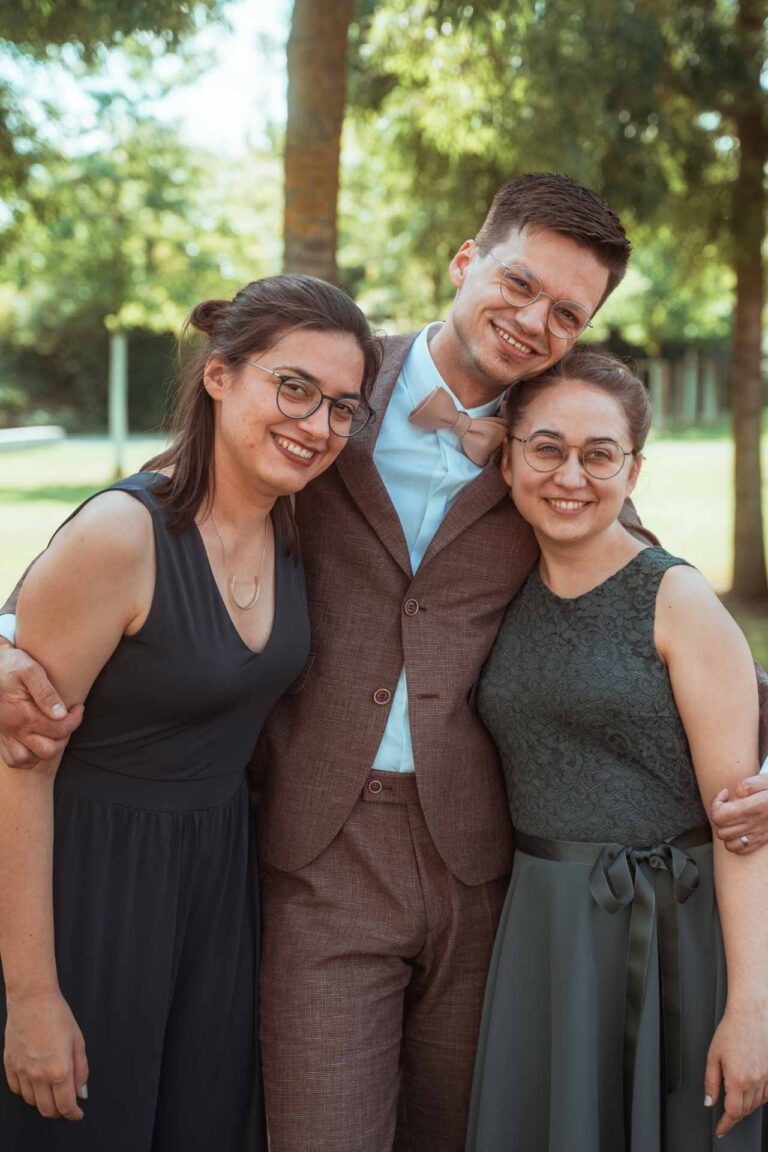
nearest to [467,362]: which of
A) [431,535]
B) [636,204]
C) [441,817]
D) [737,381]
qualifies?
[431,535]

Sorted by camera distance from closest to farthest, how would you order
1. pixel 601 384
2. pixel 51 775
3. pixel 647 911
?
pixel 51 775 < pixel 647 911 < pixel 601 384

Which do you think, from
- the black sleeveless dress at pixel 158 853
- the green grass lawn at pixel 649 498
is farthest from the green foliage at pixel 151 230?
the black sleeveless dress at pixel 158 853

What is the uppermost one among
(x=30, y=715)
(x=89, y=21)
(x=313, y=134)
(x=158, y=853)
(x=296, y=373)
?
(x=89, y=21)

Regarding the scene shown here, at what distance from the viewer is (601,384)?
280 centimetres

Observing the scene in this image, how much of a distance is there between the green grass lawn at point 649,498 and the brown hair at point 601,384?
3.97m

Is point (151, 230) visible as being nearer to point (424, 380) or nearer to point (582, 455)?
point (424, 380)

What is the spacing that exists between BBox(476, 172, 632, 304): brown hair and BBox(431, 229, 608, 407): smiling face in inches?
0.9

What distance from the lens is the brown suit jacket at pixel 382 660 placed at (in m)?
2.81

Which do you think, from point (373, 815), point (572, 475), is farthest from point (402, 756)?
point (572, 475)

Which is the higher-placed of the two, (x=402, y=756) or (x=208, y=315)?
(x=208, y=315)

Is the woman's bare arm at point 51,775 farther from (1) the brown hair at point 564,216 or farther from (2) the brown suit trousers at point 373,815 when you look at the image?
(1) the brown hair at point 564,216

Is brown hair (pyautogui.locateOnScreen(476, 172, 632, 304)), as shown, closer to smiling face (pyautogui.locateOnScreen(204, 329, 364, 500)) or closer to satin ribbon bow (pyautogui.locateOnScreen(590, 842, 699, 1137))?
smiling face (pyautogui.locateOnScreen(204, 329, 364, 500))

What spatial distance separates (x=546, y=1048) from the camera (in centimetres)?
275

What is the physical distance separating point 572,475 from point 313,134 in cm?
363
